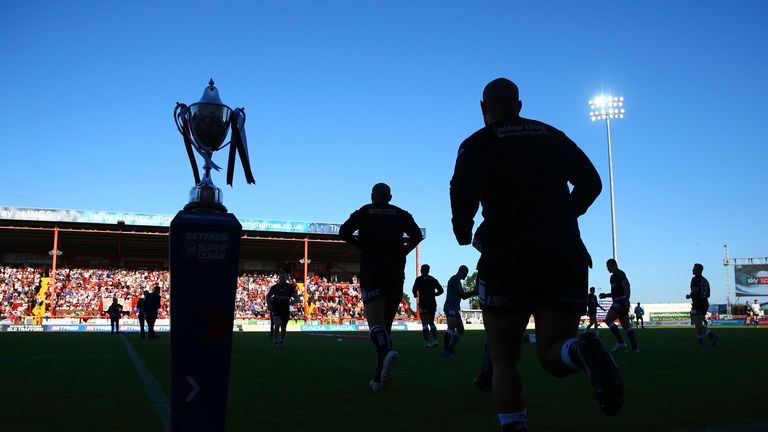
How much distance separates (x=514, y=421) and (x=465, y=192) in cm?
106

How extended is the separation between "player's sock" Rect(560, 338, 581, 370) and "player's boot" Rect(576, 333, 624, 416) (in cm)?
5

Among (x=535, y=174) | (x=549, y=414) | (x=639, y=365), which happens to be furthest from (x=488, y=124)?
(x=639, y=365)

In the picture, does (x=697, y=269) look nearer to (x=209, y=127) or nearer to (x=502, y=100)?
(x=502, y=100)

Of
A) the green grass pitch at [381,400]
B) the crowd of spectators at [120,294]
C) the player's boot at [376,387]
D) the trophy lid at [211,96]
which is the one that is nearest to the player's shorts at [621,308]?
the green grass pitch at [381,400]

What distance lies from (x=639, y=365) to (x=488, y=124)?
7.09 metres

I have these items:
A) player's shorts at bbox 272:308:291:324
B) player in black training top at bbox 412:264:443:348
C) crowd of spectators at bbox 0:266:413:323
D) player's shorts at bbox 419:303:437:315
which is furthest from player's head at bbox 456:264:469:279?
crowd of spectators at bbox 0:266:413:323

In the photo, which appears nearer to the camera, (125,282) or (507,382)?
(507,382)

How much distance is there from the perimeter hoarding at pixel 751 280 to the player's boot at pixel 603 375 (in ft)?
262

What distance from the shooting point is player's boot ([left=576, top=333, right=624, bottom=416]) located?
2371 mm

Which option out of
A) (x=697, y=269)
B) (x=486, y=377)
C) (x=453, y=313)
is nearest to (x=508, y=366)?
(x=486, y=377)

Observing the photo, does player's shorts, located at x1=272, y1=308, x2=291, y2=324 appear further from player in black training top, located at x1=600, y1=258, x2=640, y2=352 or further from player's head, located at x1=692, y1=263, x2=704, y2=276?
player's head, located at x1=692, y1=263, x2=704, y2=276

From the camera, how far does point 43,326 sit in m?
31.7

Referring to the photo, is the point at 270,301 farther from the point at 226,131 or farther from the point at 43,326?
the point at 43,326

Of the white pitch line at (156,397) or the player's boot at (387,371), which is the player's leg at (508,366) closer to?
the white pitch line at (156,397)
